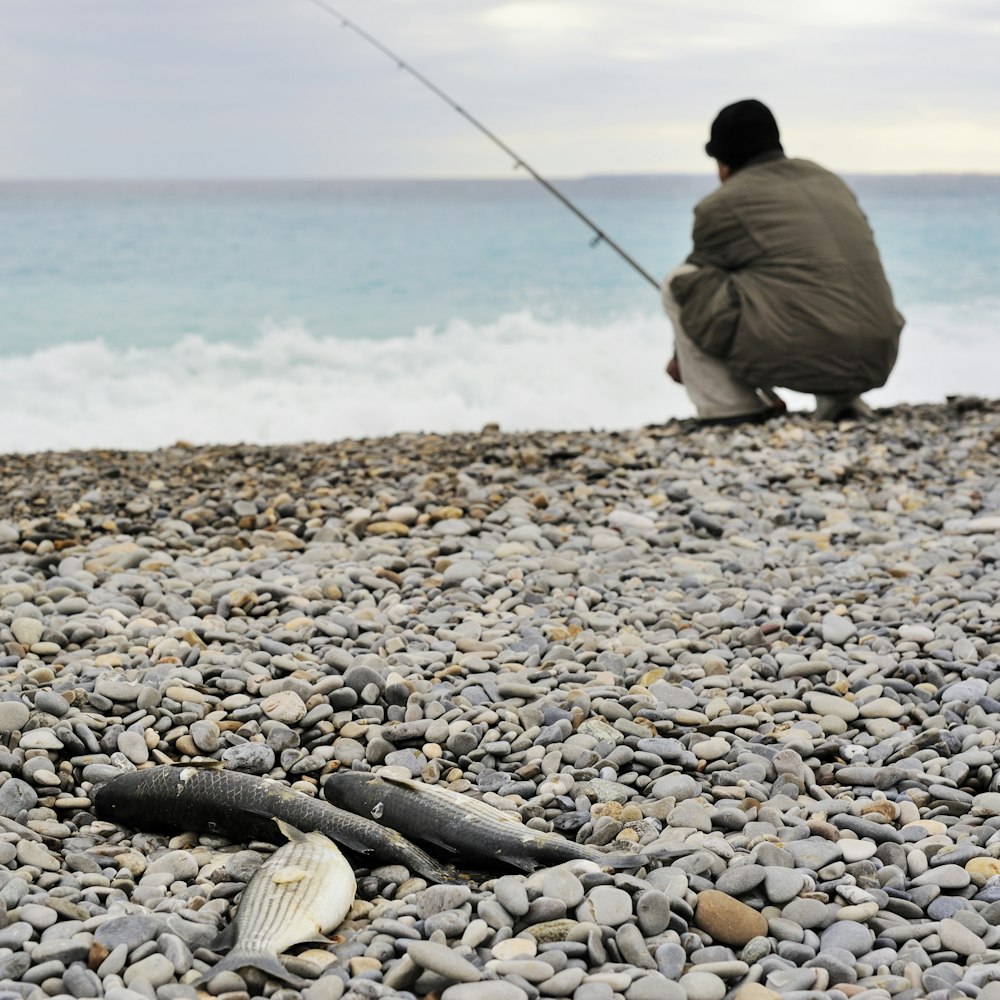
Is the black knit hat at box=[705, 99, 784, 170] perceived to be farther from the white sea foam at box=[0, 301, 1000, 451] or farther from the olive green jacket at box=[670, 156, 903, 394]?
the white sea foam at box=[0, 301, 1000, 451]

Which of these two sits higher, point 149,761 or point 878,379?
point 878,379

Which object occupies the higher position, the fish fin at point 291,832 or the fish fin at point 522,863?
the fish fin at point 291,832

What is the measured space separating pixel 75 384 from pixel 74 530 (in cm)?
873

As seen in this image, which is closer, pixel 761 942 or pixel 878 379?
pixel 761 942

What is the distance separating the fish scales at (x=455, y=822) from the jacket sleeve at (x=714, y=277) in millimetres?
4276

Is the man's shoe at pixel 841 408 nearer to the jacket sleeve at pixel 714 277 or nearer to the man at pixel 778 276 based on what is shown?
the man at pixel 778 276

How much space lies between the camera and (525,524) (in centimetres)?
464

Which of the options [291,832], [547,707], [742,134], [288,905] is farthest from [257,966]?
[742,134]

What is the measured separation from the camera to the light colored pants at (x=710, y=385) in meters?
6.59

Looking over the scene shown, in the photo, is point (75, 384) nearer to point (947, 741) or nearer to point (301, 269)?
point (301, 269)

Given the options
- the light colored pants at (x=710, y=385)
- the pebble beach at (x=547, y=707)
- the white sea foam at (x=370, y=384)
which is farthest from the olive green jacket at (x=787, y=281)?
the white sea foam at (x=370, y=384)

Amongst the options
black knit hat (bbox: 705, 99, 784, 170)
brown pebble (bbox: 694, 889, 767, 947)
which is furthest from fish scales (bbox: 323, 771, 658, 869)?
black knit hat (bbox: 705, 99, 784, 170)

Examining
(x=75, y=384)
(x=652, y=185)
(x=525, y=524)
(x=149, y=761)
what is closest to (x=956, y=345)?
(x=75, y=384)

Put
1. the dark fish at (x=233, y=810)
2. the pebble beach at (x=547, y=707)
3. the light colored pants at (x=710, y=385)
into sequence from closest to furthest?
1. the pebble beach at (x=547, y=707)
2. the dark fish at (x=233, y=810)
3. the light colored pants at (x=710, y=385)
